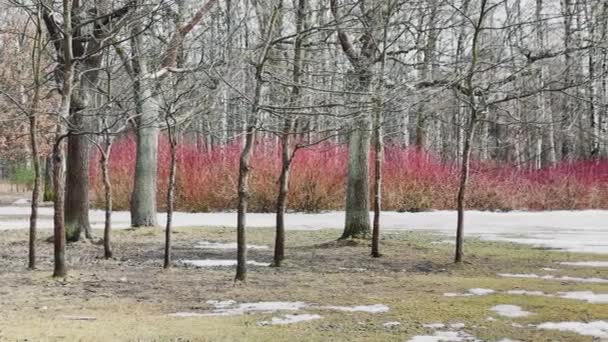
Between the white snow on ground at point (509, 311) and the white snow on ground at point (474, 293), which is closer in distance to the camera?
the white snow on ground at point (509, 311)

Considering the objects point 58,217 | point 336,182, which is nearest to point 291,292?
point 58,217

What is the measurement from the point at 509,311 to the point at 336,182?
14.6 m

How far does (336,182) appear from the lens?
68.9 ft

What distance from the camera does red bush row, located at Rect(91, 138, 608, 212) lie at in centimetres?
2091

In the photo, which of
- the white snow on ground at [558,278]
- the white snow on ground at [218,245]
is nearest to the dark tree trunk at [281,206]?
the white snow on ground at [558,278]

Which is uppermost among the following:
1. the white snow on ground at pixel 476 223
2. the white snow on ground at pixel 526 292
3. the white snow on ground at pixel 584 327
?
the white snow on ground at pixel 476 223

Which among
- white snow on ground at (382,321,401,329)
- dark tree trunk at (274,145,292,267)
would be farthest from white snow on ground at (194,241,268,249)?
white snow on ground at (382,321,401,329)

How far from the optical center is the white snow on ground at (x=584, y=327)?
566 cm

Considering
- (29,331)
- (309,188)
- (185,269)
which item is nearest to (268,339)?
(29,331)

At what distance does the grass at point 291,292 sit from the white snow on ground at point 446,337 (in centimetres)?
8

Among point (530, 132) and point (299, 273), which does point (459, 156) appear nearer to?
point (530, 132)

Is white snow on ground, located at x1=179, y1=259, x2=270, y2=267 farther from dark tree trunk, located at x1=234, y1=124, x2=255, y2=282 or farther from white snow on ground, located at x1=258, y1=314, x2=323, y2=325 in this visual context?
white snow on ground, located at x1=258, y1=314, x2=323, y2=325

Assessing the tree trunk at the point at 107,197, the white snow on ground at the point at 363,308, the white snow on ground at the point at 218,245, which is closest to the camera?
the white snow on ground at the point at 363,308

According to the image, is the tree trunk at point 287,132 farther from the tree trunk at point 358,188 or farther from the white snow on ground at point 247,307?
the tree trunk at point 358,188
